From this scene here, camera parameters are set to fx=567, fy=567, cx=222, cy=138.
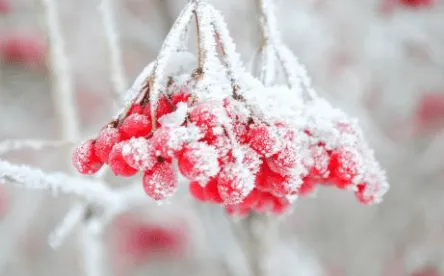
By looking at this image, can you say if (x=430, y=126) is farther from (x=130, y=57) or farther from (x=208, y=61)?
(x=208, y=61)

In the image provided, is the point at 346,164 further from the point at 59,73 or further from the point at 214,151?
the point at 59,73

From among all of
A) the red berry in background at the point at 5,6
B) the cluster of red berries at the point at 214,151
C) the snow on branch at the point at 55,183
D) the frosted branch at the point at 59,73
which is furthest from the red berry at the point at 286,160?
the red berry in background at the point at 5,6

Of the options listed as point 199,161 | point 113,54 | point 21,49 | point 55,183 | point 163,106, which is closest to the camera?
point 199,161

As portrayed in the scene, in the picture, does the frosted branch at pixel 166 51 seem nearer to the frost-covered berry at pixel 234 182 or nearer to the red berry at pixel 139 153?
the red berry at pixel 139 153

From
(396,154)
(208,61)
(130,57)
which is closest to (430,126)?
(396,154)

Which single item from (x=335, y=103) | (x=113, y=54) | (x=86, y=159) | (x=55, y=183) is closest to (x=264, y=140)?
(x=86, y=159)

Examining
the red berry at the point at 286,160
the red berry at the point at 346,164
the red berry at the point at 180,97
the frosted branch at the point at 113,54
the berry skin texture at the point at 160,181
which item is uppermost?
the frosted branch at the point at 113,54

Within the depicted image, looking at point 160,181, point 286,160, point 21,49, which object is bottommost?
point 160,181
